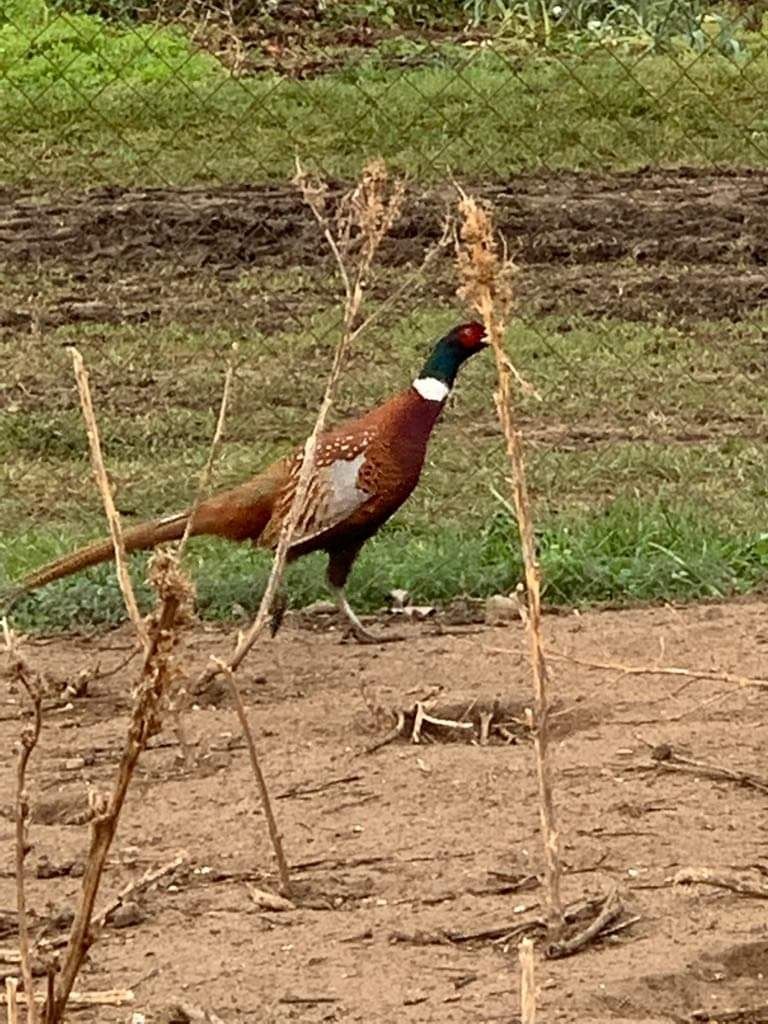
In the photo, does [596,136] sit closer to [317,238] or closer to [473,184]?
[473,184]

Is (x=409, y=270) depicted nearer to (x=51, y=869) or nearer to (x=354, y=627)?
(x=354, y=627)

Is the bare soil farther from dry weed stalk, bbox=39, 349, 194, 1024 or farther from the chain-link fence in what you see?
dry weed stalk, bbox=39, 349, 194, 1024

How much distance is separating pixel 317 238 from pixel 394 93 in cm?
288

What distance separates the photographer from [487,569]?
6293mm

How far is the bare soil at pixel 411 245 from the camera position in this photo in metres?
10.6

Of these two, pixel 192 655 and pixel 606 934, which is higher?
pixel 606 934

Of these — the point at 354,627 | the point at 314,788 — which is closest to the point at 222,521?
the point at 354,627

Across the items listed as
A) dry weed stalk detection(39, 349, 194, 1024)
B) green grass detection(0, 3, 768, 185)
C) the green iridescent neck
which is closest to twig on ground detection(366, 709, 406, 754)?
the green iridescent neck

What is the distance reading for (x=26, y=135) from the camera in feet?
44.2

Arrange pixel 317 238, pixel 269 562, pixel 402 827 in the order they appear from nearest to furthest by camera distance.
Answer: pixel 402 827
pixel 269 562
pixel 317 238

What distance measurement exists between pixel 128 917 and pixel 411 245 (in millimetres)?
8047

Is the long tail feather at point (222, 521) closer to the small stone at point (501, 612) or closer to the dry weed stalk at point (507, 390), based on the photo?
the small stone at point (501, 612)

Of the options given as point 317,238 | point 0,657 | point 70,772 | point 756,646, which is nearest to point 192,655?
point 0,657

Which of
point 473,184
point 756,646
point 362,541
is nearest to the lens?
point 756,646
